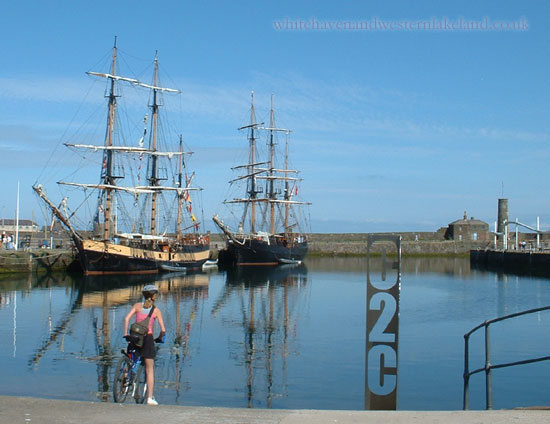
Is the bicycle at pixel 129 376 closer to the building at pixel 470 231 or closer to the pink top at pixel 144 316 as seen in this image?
the pink top at pixel 144 316

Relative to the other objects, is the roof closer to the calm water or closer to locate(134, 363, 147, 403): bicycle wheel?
the calm water

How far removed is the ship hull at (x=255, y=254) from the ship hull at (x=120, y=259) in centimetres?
1239

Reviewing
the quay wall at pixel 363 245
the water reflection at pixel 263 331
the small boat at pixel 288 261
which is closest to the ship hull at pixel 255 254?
the small boat at pixel 288 261

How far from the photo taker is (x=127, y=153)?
5034 centimetres

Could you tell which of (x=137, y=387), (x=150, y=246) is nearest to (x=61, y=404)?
(x=137, y=387)

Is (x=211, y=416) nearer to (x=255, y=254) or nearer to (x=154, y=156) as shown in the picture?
(x=154, y=156)

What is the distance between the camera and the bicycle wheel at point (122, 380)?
9.14 m

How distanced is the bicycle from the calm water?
274cm

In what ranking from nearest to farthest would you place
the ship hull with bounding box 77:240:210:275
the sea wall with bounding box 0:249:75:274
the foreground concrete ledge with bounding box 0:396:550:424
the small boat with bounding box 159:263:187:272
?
1. the foreground concrete ledge with bounding box 0:396:550:424
2. the sea wall with bounding box 0:249:75:274
3. the ship hull with bounding box 77:240:210:275
4. the small boat with bounding box 159:263:187:272

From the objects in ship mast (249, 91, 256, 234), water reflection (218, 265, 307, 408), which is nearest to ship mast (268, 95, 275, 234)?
ship mast (249, 91, 256, 234)

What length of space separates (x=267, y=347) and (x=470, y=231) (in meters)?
79.9

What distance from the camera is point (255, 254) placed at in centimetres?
6769

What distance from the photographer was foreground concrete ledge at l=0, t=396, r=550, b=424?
6.92 meters

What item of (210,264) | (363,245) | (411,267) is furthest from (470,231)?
(210,264)
